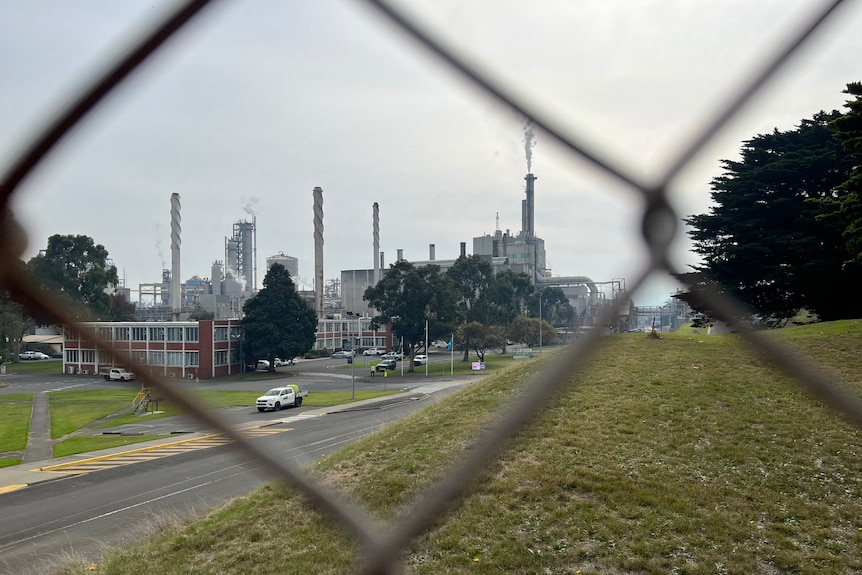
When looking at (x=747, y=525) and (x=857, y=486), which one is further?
(x=857, y=486)

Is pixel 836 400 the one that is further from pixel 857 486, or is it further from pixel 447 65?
pixel 857 486

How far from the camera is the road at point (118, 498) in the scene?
6602mm

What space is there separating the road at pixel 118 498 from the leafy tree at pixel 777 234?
3190 mm

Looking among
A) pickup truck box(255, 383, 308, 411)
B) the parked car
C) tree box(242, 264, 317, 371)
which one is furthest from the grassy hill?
the parked car

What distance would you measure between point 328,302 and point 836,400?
57947mm

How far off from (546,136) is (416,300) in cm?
2933

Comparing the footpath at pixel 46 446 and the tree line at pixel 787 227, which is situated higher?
the tree line at pixel 787 227

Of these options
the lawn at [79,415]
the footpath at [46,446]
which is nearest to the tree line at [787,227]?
the footpath at [46,446]

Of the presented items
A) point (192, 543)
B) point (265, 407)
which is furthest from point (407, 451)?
point (265, 407)

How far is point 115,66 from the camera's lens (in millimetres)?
851

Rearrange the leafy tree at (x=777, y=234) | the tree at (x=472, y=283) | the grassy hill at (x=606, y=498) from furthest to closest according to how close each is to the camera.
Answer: the tree at (x=472, y=283) < the grassy hill at (x=606, y=498) < the leafy tree at (x=777, y=234)

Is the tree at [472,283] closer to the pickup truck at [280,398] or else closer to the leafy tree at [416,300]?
the leafy tree at [416,300]

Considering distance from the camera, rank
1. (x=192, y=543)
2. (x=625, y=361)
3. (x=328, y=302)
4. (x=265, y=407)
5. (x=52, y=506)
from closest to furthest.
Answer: (x=192, y=543)
(x=52, y=506)
(x=625, y=361)
(x=265, y=407)
(x=328, y=302)

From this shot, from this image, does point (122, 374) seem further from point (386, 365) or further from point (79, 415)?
point (386, 365)
